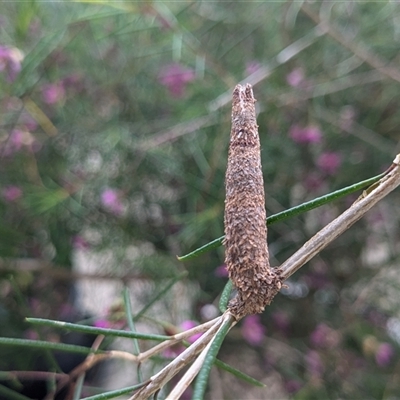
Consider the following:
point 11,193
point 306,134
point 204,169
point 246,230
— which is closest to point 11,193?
point 11,193

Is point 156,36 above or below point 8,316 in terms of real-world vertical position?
above

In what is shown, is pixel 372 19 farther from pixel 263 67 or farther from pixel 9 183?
pixel 9 183

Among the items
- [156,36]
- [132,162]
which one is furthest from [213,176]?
[156,36]

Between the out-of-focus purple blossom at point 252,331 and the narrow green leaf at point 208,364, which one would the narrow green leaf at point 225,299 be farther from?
the out-of-focus purple blossom at point 252,331

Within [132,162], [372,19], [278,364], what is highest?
[372,19]

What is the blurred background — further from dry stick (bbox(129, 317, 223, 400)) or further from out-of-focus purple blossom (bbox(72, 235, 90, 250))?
dry stick (bbox(129, 317, 223, 400))

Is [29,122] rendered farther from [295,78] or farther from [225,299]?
[225,299]

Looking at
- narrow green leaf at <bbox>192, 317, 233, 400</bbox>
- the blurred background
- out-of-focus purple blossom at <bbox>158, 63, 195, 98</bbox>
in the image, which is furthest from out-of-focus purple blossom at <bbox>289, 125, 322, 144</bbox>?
narrow green leaf at <bbox>192, 317, 233, 400</bbox>

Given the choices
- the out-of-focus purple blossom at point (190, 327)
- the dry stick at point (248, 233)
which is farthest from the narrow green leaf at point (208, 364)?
the out-of-focus purple blossom at point (190, 327)
